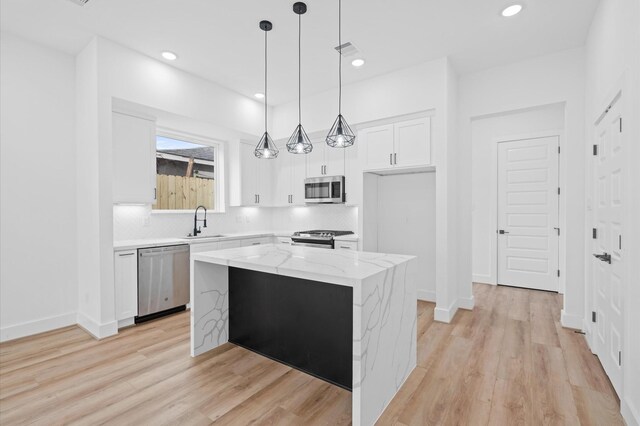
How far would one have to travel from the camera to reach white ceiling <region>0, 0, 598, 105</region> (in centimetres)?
276

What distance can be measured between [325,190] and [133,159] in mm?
2562

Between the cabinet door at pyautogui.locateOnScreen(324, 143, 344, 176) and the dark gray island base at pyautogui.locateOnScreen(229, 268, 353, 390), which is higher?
the cabinet door at pyautogui.locateOnScreen(324, 143, 344, 176)

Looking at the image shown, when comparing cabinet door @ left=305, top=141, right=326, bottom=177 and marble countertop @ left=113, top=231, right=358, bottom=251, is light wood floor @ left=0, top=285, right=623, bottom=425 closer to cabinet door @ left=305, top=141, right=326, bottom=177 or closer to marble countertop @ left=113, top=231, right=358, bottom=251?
marble countertop @ left=113, top=231, right=358, bottom=251

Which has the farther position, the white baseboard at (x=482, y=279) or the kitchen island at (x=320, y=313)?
the white baseboard at (x=482, y=279)

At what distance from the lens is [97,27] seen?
10.0 feet

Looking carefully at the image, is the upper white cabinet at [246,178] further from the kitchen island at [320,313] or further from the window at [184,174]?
the kitchen island at [320,313]

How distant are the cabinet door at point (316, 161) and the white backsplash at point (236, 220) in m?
0.62

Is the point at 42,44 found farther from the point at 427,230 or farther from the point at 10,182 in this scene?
the point at 427,230

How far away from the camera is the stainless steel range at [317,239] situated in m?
4.49

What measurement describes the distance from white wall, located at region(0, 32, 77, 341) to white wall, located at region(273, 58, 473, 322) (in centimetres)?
345

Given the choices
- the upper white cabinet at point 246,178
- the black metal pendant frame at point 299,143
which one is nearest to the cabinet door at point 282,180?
the upper white cabinet at point 246,178

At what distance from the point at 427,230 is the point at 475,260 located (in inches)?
71.0

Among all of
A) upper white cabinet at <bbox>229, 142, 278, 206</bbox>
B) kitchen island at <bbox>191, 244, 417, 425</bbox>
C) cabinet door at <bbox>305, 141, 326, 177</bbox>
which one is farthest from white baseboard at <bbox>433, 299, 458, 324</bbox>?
upper white cabinet at <bbox>229, 142, 278, 206</bbox>

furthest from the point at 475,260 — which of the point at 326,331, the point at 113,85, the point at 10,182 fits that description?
the point at 10,182
